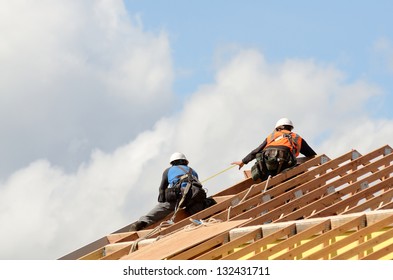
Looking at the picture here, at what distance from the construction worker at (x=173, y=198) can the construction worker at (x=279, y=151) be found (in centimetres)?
107

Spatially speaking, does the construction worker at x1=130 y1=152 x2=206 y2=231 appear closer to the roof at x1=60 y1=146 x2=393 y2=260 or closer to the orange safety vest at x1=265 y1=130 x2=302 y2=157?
the roof at x1=60 y1=146 x2=393 y2=260

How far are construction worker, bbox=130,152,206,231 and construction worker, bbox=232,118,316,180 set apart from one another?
42.0 inches

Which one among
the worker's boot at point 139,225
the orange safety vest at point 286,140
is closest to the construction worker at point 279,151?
the orange safety vest at point 286,140

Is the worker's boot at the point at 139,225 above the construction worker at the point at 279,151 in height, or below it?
below

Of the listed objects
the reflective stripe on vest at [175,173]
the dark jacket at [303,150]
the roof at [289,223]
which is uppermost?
the dark jacket at [303,150]

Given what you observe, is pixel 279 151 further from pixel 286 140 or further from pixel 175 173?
pixel 175 173

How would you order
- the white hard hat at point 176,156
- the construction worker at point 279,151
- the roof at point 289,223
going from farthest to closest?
1. the white hard hat at point 176,156
2. the construction worker at point 279,151
3. the roof at point 289,223

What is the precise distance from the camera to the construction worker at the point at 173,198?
1484 centimetres

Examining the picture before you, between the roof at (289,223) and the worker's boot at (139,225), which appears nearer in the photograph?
the roof at (289,223)

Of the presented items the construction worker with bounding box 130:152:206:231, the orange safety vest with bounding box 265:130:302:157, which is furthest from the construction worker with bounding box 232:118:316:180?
the construction worker with bounding box 130:152:206:231

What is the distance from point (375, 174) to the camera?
14.0 m

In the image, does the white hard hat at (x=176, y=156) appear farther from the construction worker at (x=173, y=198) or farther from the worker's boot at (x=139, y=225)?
the worker's boot at (x=139, y=225)

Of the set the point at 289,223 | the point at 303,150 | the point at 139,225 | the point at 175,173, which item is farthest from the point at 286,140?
the point at 289,223

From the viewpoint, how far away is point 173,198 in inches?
587
